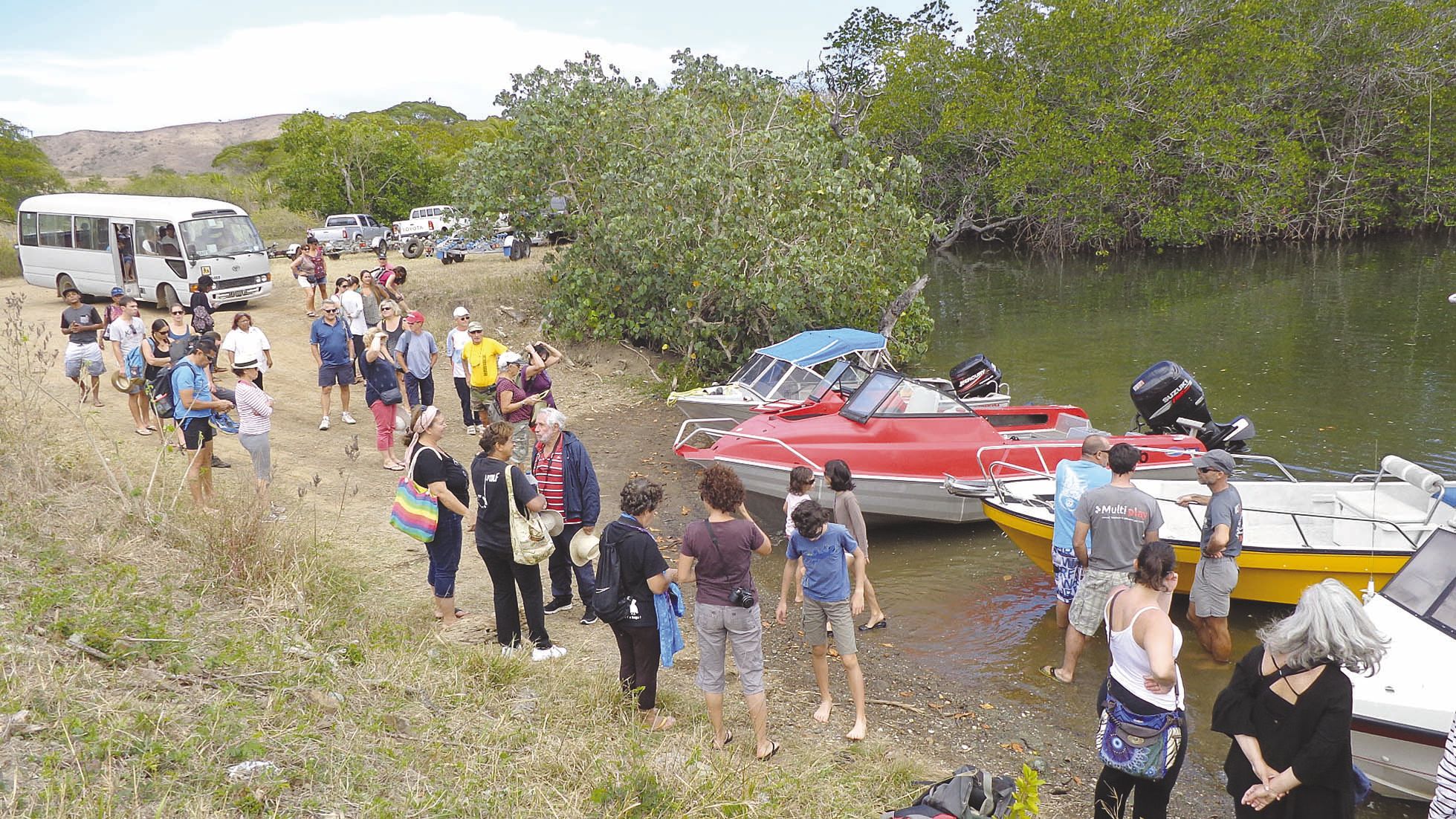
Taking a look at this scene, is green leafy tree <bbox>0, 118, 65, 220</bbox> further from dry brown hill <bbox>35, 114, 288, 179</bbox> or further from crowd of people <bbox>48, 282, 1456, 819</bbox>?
dry brown hill <bbox>35, 114, 288, 179</bbox>

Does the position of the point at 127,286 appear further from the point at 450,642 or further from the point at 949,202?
the point at 949,202

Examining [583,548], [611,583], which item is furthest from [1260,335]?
[611,583]

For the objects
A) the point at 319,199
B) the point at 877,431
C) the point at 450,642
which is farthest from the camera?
the point at 319,199

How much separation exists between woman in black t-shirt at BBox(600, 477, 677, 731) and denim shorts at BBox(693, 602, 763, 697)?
311 millimetres

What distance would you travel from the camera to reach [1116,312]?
25.4 meters

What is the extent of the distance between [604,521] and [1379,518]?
7.39m

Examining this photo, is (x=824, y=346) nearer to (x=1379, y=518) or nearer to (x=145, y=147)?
(x=1379, y=518)

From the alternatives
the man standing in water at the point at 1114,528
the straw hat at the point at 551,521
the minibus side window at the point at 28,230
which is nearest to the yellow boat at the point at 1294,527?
the man standing in water at the point at 1114,528

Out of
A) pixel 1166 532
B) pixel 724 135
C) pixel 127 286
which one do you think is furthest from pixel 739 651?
pixel 127 286

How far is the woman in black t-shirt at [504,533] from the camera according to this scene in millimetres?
6309

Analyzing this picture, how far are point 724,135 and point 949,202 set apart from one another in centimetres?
2641

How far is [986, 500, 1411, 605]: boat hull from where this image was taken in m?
7.70

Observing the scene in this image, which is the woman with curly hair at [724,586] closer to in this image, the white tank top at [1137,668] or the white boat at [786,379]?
the white tank top at [1137,668]

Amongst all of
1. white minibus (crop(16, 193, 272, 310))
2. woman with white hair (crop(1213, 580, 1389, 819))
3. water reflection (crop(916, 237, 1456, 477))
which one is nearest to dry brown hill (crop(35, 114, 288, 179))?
white minibus (crop(16, 193, 272, 310))
